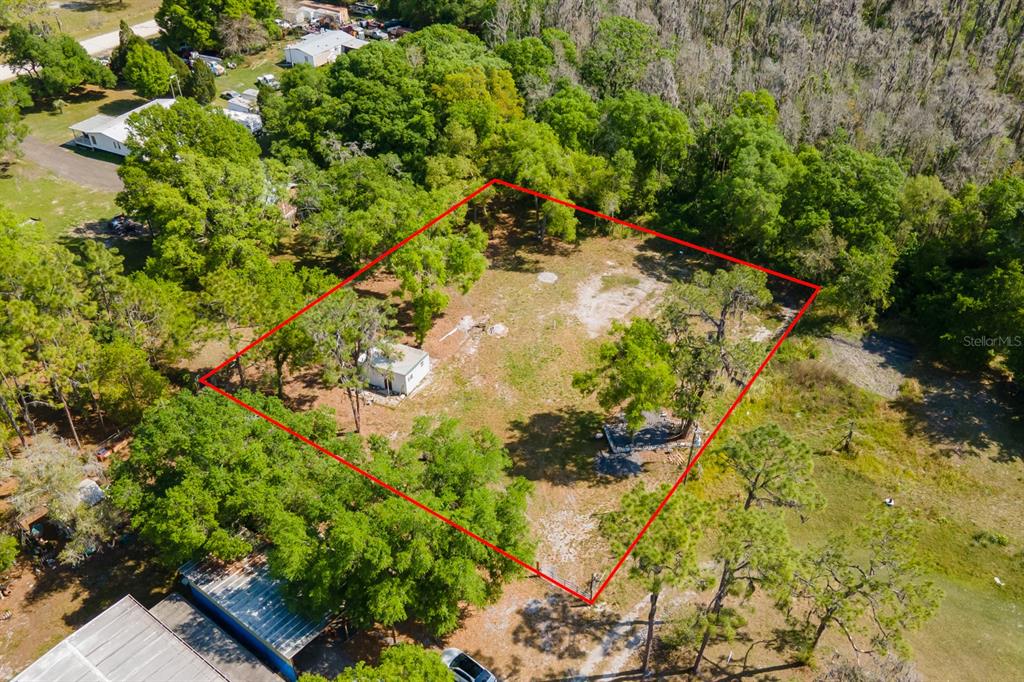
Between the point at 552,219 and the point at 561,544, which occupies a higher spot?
the point at 552,219

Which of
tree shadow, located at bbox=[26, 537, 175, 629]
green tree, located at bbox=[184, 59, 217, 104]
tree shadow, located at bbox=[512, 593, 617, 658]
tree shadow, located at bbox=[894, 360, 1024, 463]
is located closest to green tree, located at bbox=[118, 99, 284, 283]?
tree shadow, located at bbox=[26, 537, 175, 629]

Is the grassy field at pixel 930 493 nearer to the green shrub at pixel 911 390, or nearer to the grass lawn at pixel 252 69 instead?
the green shrub at pixel 911 390

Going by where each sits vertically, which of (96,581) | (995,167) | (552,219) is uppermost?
(995,167)

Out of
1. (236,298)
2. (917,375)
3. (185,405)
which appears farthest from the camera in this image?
(917,375)

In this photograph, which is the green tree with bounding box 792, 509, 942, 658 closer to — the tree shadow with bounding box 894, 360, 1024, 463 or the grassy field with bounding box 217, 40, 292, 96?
the tree shadow with bounding box 894, 360, 1024, 463

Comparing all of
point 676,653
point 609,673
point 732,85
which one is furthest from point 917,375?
point 732,85

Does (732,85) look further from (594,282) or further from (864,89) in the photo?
(594,282)

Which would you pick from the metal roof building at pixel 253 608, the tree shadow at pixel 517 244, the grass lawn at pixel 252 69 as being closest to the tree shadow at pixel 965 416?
the tree shadow at pixel 517 244

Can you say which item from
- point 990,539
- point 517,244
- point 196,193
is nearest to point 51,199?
point 196,193
